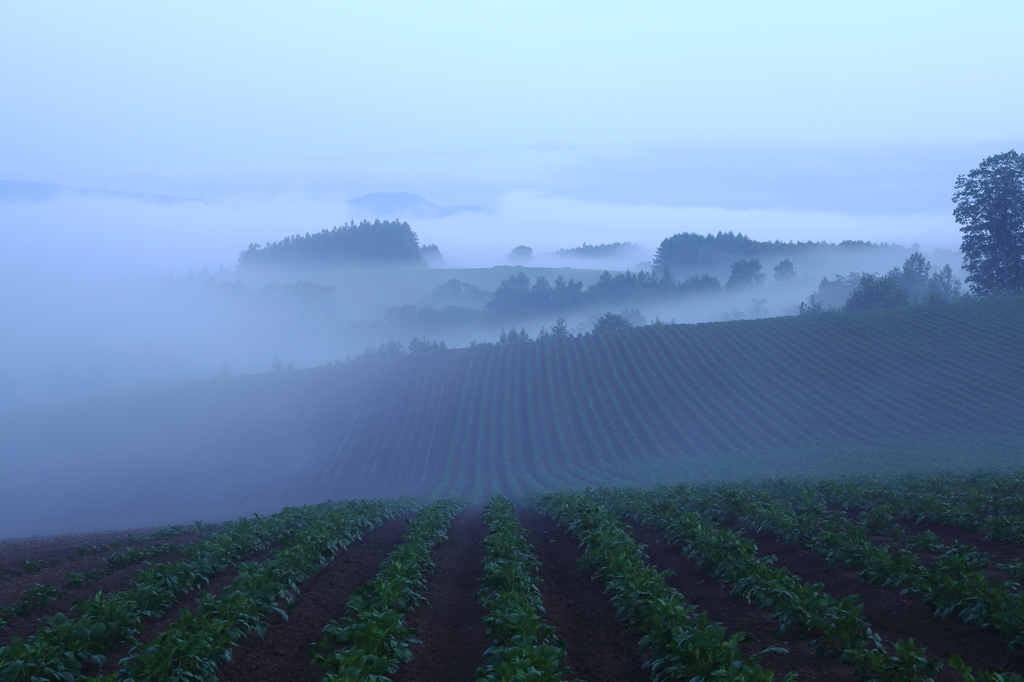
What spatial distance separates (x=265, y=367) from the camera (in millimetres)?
128500

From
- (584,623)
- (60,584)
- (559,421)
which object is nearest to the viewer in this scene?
(584,623)

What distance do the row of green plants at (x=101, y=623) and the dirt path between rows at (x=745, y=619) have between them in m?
6.76

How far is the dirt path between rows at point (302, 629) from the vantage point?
815 centimetres

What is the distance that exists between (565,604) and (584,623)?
120 centimetres

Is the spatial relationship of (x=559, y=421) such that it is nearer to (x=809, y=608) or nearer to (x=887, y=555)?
(x=887, y=555)

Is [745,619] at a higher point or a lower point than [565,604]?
higher

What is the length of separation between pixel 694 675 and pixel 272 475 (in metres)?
47.6

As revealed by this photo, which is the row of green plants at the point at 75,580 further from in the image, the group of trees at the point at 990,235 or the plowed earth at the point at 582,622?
the group of trees at the point at 990,235

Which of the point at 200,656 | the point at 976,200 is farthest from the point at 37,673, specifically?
the point at 976,200

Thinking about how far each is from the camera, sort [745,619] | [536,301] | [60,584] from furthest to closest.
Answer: [536,301]
[60,584]
[745,619]

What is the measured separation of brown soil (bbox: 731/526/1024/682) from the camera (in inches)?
281

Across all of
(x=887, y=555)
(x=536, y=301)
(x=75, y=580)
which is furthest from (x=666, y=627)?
(x=536, y=301)

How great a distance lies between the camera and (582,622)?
10320 mm

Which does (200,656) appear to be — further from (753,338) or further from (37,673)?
(753,338)
